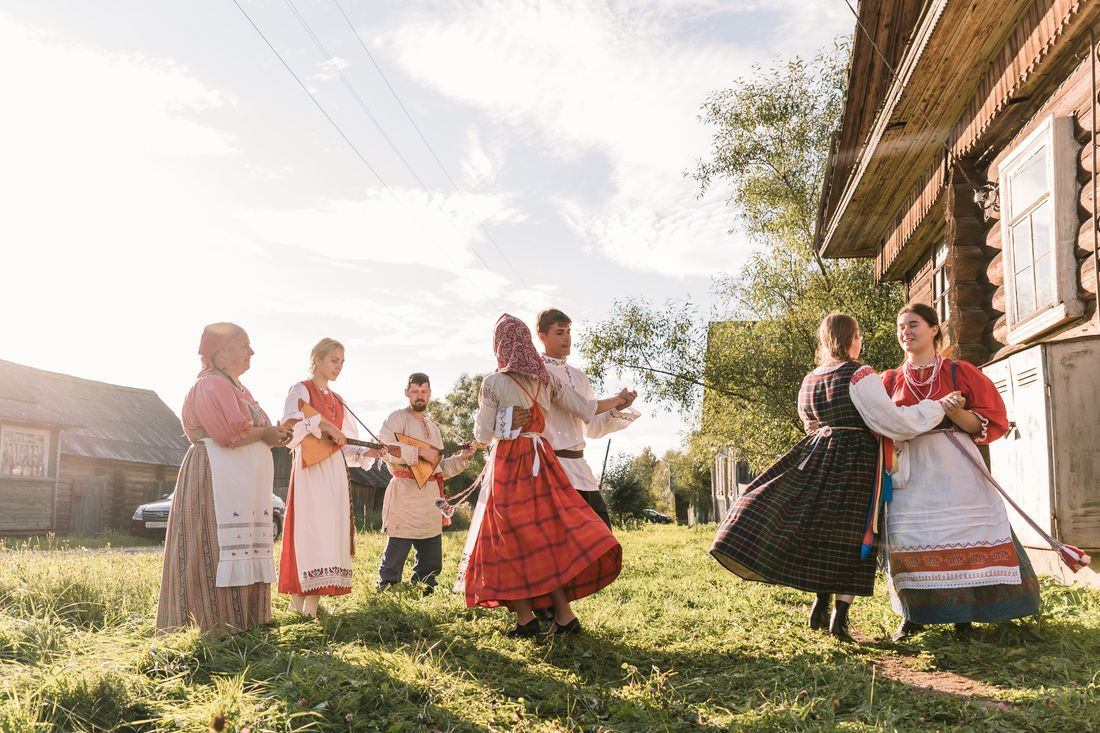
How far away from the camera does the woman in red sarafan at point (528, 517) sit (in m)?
4.61

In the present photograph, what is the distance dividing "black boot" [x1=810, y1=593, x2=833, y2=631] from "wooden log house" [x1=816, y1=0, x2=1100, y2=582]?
1.73 m

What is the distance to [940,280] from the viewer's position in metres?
9.52

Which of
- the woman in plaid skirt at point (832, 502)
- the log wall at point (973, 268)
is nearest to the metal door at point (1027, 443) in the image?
the log wall at point (973, 268)

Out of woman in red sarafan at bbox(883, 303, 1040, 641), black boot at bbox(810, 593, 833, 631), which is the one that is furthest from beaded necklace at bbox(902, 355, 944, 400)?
black boot at bbox(810, 593, 833, 631)

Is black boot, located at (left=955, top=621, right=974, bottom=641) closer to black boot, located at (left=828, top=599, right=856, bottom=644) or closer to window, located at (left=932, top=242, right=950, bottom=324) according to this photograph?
black boot, located at (left=828, top=599, right=856, bottom=644)

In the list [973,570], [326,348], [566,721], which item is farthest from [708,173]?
[566,721]

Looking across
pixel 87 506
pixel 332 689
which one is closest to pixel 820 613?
pixel 332 689

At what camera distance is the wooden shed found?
21.2 metres

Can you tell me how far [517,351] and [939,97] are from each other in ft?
15.9

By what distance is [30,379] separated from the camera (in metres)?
24.3

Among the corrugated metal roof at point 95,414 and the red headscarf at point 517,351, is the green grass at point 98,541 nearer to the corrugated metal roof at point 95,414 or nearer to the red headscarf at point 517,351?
the corrugated metal roof at point 95,414

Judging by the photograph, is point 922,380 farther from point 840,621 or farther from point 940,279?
point 940,279

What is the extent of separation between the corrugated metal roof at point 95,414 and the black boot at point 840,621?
69.4 feet

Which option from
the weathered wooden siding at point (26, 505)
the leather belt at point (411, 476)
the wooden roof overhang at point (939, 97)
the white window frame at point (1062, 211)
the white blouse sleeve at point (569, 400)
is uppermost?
the wooden roof overhang at point (939, 97)
